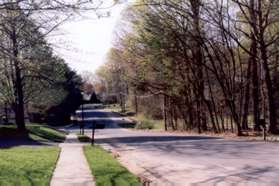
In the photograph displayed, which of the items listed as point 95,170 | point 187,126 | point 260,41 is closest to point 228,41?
point 260,41

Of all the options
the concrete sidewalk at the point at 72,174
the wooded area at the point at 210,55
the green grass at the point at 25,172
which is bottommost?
the concrete sidewalk at the point at 72,174

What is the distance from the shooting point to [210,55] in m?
38.4

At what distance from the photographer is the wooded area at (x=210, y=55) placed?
3194 centimetres

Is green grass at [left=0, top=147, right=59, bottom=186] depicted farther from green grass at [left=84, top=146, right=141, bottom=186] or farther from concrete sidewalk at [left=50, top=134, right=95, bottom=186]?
green grass at [left=84, top=146, right=141, bottom=186]

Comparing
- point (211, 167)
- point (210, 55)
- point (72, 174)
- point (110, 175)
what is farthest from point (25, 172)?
point (210, 55)

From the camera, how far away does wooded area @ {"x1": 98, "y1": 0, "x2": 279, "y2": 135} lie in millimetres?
31938

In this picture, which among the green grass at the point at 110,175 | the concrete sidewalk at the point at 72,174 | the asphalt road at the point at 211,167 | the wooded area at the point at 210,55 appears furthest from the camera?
the wooded area at the point at 210,55

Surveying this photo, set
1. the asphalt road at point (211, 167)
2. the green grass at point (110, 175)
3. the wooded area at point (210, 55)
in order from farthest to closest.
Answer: the wooded area at point (210, 55), the asphalt road at point (211, 167), the green grass at point (110, 175)

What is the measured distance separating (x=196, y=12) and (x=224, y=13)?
194 cm

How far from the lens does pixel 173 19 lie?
124ft

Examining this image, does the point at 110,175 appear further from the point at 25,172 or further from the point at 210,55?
the point at 210,55

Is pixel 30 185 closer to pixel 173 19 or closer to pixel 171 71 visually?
pixel 173 19

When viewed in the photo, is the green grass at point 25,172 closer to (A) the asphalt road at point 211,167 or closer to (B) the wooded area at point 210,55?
(A) the asphalt road at point 211,167

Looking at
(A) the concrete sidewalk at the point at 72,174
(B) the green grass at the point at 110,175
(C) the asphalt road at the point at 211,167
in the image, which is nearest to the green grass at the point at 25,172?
(A) the concrete sidewalk at the point at 72,174
